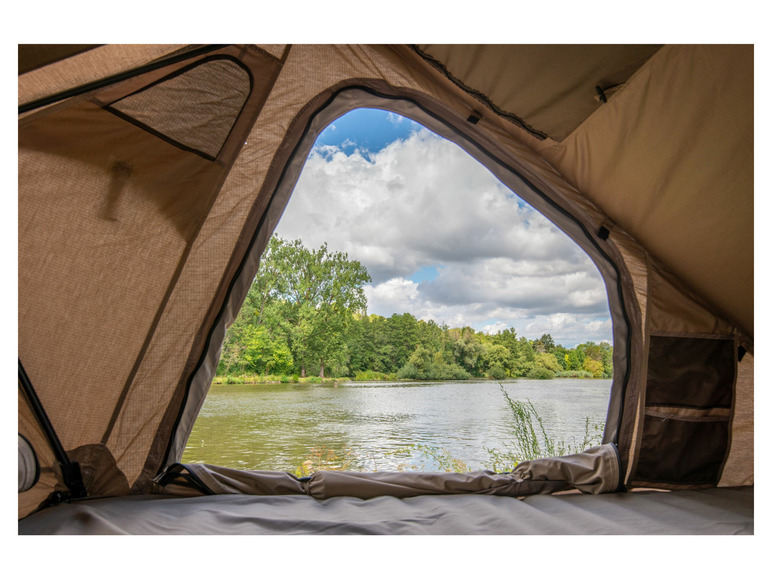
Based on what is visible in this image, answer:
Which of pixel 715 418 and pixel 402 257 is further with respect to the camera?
pixel 402 257

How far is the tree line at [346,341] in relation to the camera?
4.43 meters

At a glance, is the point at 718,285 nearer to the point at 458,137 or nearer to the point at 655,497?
the point at 655,497

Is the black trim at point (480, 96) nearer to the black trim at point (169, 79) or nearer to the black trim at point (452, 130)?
the black trim at point (452, 130)

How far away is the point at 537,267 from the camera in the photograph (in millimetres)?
5848

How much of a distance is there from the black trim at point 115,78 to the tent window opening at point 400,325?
2.50 m

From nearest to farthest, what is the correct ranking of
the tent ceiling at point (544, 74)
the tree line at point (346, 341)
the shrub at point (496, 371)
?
the tent ceiling at point (544, 74)
the tree line at point (346, 341)
the shrub at point (496, 371)

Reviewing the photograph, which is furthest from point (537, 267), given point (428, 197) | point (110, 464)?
point (110, 464)

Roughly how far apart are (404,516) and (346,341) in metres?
3.77

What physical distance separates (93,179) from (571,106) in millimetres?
1211

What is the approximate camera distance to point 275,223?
1352mm

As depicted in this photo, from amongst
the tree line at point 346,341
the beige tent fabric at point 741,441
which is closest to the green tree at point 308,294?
the tree line at point 346,341

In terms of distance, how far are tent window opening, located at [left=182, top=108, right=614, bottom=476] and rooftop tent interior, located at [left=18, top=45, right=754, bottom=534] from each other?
5.98ft

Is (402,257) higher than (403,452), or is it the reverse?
(402,257)
